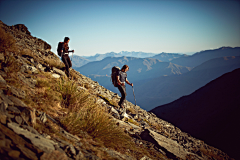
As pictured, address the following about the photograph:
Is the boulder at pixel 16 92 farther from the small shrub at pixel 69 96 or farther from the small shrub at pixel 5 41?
the small shrub at pixel 5 41

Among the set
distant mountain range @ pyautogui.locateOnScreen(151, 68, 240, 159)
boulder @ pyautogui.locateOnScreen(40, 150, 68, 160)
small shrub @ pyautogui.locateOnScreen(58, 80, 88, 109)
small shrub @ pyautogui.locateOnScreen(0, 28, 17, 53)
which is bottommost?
distant mountain range @ pyautogui.locateOnScreen(151, 68, 240, 159)

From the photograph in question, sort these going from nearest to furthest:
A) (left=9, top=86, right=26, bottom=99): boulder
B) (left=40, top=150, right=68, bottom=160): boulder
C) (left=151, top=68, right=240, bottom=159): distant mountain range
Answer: (left=40, top=150, right=68, bottom=160): boulder < (left=9, top=86, right=26, bottom=99): boulder < (left=151, top=68, right=240, bottom=159): distant mountain range

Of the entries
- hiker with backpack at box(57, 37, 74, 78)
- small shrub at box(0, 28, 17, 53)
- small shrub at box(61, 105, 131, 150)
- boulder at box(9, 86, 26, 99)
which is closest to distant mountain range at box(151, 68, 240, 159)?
small shrub at box(61, 105, 131, 150)

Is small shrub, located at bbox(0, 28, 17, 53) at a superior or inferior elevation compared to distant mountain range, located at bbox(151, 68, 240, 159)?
superior

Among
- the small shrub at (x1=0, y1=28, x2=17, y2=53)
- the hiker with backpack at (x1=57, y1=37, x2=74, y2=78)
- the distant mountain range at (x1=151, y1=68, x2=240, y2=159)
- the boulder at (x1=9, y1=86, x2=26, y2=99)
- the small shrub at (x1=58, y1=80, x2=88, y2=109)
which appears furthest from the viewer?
the distant mountain range at (x1=151, y1=68, x2=240, y2=159)

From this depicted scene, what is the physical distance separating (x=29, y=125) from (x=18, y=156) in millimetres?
722

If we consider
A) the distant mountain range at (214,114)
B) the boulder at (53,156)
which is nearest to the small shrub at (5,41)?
the boulder at (53,156)

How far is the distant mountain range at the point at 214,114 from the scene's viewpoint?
90.9 ft

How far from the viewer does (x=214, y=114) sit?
37.8m

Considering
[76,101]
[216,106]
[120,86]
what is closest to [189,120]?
[216,106]

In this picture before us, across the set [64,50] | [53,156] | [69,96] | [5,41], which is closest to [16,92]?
[69,96]

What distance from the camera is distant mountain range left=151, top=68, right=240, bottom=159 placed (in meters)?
27.7

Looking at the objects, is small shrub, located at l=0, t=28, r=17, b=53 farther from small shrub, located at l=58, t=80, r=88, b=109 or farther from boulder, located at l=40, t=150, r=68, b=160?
boulder, located at l=40, t=150, r=68, b=160

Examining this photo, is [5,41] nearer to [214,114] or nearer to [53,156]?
[53,156]
